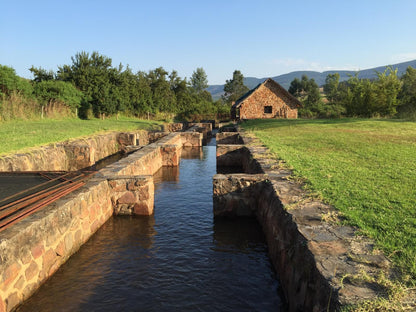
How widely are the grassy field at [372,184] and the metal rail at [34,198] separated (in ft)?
15.3

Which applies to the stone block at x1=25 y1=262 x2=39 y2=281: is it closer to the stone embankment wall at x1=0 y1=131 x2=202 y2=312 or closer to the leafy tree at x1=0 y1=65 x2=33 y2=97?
the stone embankment wall at x1=0 y1=131 x2=202 y2=312

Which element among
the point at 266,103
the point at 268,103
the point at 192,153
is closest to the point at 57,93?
the point at 192,153

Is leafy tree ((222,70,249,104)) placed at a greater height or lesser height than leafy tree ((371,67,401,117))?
greater

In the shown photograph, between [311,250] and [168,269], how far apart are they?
2449 millimetres

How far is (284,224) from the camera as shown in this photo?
4.45 m

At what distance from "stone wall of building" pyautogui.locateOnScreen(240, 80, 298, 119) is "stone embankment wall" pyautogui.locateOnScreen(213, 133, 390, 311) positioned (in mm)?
25381

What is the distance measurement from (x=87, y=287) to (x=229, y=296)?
2062 millimetres

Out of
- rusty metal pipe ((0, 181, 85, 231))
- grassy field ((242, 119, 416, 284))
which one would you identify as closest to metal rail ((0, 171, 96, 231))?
rusty metal pipe ((0, 181, 85, 231))

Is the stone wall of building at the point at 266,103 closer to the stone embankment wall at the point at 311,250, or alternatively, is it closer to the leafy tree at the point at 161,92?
the leafy tree at the point at 161,92

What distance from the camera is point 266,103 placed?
31312 mm

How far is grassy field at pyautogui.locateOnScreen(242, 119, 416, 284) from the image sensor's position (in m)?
3.45

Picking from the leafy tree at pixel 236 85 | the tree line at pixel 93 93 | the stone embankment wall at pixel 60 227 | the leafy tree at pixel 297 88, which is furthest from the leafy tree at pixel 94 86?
the leafy tree at pixel 297 88

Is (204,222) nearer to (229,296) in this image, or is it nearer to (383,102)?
(229,296)

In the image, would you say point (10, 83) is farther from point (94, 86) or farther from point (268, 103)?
point (268, 103)
